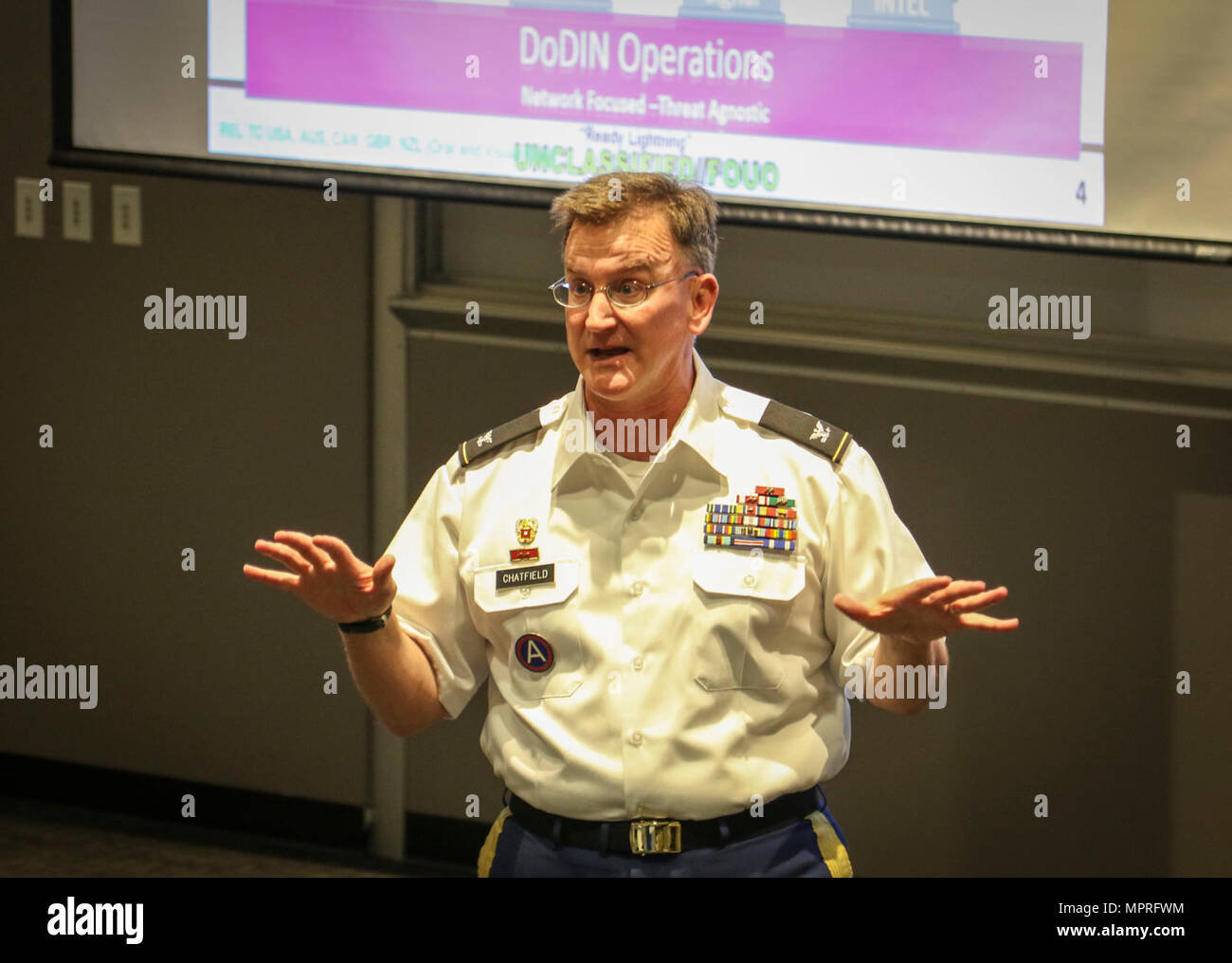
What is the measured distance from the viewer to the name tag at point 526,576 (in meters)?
2.14

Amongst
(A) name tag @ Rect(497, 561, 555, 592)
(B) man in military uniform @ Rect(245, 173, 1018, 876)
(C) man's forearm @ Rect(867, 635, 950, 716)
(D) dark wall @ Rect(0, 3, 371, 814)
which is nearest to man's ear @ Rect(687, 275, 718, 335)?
(B) man in military uniform @ Rect(245, 173, 1018, 876)

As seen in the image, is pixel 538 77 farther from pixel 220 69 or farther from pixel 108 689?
pixel 108 689

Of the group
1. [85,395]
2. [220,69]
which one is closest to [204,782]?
[85,395]

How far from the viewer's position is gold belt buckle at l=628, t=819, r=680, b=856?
6.63 feet

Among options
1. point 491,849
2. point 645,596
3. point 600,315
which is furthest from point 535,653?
point 600,315

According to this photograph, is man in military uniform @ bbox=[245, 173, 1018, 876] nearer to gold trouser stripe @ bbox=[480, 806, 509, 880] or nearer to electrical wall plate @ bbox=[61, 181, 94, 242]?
gold trouser stripe @ bbox=[480, 806, 509, 880]

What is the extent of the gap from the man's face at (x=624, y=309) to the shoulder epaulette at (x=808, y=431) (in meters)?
0.20

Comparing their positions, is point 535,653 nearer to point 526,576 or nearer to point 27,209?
point 526,576

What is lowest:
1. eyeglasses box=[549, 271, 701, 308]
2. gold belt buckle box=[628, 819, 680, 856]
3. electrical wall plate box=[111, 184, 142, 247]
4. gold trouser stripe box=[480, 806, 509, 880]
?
gold trouser stripe box=[480, 806, 509, 880]

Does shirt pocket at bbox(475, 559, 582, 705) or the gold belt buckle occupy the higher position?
shirt pocket at bbox(475, 559, 582, 705)

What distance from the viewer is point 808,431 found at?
86.3 inches

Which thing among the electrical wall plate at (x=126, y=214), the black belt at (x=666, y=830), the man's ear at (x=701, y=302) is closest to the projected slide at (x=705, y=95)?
the electrical wall plate at (x=126, y=214)

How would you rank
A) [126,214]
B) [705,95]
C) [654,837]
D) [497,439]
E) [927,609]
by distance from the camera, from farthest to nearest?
[126,214] < [705,95] < [497,439] < [654,837] < [927,609]

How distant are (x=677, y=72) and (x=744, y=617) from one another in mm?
1486
